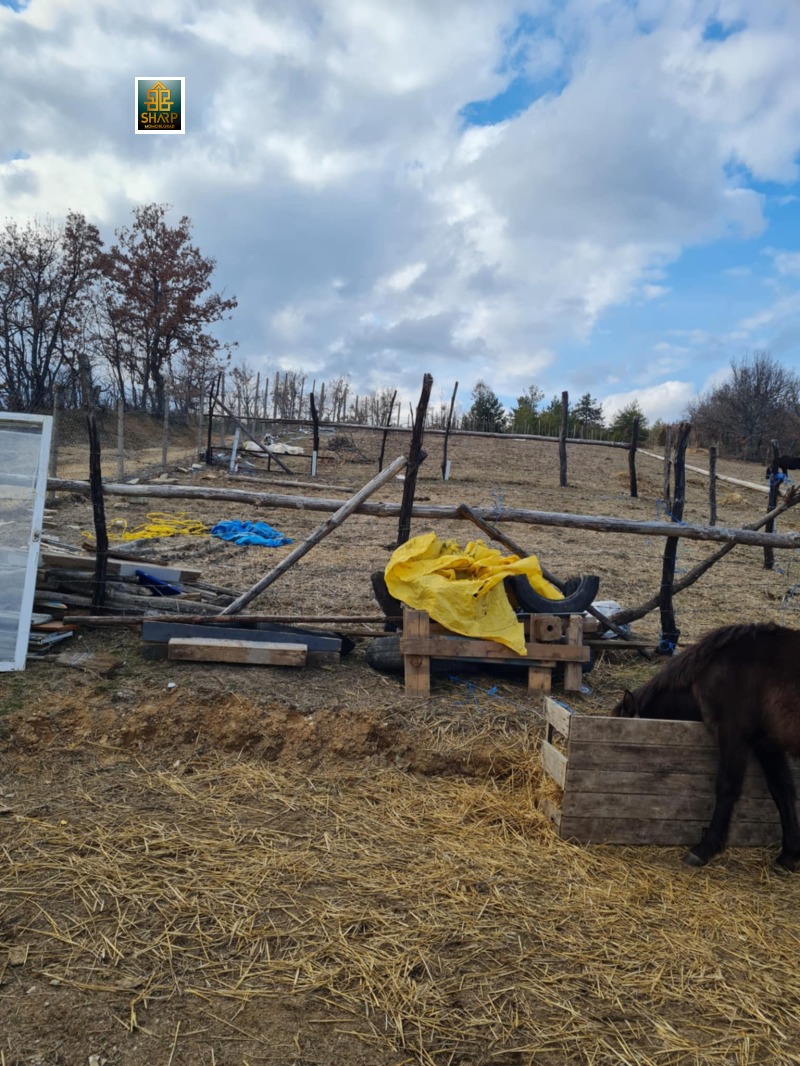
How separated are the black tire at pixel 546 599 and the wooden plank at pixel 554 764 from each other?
1233 millimetres

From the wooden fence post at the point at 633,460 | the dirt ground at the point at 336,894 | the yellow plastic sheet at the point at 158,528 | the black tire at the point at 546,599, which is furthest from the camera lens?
the wooden fence post at the point at 633,460

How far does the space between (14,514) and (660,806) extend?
4.44 m

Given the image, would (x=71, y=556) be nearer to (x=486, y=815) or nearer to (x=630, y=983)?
(x=486, y=815)

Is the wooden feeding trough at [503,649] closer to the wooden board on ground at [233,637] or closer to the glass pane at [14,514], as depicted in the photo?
the wooden board on ground at [233,637]

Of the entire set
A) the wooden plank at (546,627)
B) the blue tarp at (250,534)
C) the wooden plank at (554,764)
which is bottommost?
the wooden plank at (554,764)

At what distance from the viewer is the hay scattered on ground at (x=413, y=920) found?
2.38 metres

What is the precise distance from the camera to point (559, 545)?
39.2ft

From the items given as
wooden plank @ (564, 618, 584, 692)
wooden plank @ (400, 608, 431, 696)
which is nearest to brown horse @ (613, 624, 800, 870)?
wooden plank @ (564, 618, 584, 692)

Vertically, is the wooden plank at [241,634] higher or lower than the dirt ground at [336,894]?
higher

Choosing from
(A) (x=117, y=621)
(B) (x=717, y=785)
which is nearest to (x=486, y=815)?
(B) (x=717, y=785)

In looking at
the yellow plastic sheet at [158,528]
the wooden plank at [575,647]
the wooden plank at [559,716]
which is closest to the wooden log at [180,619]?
the wooden plank at [575,647]

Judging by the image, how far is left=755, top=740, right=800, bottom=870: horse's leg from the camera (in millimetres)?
3525

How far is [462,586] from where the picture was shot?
471cm

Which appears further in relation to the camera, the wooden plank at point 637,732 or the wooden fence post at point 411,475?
the wooden fence post at point 411,475
